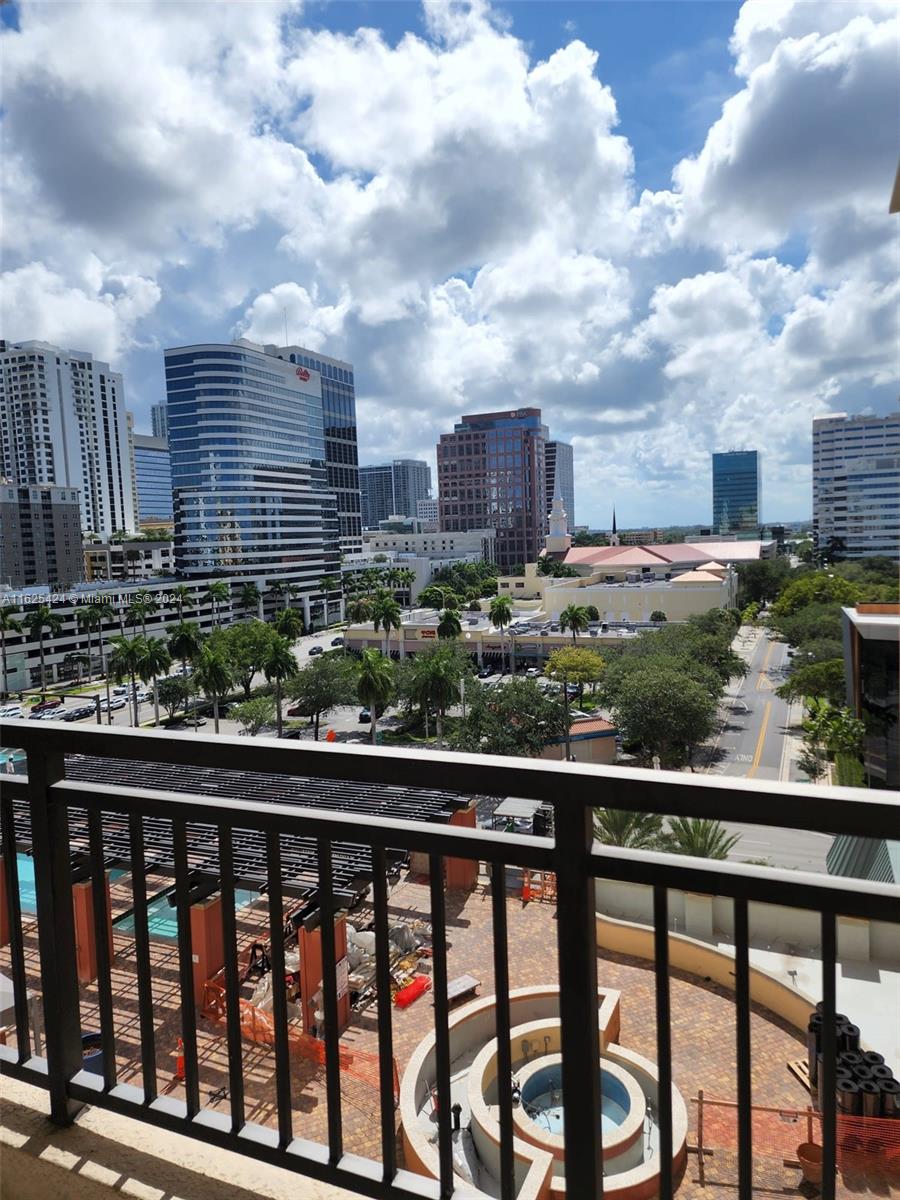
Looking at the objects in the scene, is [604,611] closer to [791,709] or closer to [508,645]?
[508,645]

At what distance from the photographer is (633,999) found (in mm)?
5176

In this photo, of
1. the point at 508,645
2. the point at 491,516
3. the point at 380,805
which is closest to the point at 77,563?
the point at 508,645

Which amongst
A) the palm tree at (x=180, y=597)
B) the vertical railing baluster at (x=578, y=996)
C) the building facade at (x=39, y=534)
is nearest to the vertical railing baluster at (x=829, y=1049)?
the vertical railing baluster at (x=578, y=996)

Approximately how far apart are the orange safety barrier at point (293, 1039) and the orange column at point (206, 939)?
123 millimetres

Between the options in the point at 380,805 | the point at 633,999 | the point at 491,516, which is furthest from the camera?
the point at 491,516

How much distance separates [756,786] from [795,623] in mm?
32741

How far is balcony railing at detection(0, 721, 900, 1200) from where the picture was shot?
863mm

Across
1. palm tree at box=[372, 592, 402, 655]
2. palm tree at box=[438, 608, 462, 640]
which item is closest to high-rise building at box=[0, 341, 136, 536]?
palm tree at box=[372, 592, 402, 655]

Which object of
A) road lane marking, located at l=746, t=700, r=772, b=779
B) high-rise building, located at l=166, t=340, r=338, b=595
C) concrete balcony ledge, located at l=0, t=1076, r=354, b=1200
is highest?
high-rise building, located at l=166, t=340, r=338, b=595

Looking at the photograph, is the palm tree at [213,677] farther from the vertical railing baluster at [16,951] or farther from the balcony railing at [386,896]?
Answer: the balcony railing at [386,896]

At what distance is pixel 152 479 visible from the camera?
342ft

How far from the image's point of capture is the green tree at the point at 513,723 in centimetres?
2041

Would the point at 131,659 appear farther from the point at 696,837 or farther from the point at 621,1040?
the point at 696,837

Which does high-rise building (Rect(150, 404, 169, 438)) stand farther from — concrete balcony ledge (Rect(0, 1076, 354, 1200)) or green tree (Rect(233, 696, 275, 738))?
concrete balcony ledge (Rect(0, 1076, 354, 1200))
